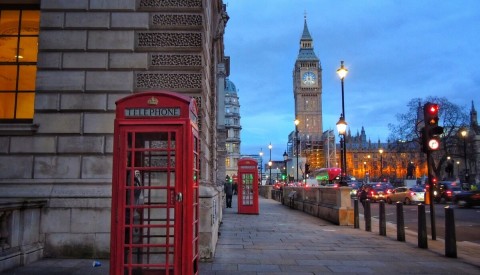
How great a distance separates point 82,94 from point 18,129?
4.77ft

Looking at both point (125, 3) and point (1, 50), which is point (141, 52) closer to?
point (125, 3)

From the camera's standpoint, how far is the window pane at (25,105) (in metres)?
9.92

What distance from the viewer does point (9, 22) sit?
1013cm

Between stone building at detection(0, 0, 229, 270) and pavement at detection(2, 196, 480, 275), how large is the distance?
3.06ft

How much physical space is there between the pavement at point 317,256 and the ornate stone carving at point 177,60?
414 cm

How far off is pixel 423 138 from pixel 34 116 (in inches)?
397

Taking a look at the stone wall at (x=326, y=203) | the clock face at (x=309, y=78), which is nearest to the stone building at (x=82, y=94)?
the stone wall at (x=326, y=203)

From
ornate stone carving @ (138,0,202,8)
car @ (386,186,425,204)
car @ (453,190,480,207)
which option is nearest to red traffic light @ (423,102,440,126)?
ornate stone carving @ (138,0,202,8)

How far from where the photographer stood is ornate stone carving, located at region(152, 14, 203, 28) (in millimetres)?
9672

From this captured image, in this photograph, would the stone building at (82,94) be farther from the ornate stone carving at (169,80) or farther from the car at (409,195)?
the car at (409,195)

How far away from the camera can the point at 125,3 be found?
9703mm

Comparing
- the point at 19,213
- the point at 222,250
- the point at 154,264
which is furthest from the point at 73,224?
the point at 154,264

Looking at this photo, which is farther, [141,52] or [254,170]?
[254,170]

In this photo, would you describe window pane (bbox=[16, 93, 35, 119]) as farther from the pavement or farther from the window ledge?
the pavement
